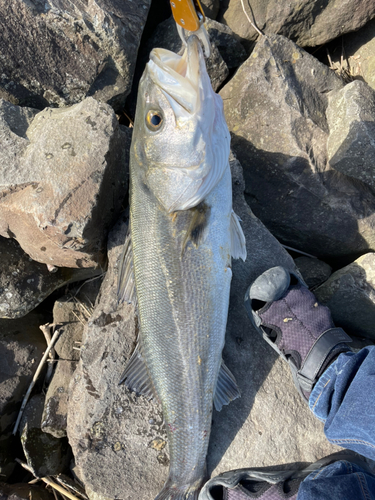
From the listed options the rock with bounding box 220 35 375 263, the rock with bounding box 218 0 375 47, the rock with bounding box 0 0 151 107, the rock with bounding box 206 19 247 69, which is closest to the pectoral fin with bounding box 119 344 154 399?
the rock with bounding box 220 35 375 263

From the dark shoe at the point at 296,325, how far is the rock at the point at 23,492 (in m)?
3.08

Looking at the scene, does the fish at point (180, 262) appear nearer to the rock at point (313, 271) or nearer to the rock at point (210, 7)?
the rock at point (313, 271)

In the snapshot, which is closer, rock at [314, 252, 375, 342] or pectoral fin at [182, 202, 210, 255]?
pectoral fin at [182, 202, 210, 255]

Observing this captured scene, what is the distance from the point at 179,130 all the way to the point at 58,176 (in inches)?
43.6

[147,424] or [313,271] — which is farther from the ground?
[313,271]

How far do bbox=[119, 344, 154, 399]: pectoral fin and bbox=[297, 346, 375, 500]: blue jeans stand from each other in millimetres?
1407

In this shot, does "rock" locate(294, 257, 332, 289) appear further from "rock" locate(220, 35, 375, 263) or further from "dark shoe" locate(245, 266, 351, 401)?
"dark shoe" locate(245, 266, 351, 401)

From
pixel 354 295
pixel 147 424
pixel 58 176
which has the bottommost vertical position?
pixel 147 424

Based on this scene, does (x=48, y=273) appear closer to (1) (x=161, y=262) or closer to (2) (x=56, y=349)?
(2) (x=56, y=349)

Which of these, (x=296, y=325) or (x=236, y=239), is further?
(x=296, y=325)

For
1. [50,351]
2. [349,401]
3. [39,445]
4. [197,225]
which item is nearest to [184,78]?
[197,225]

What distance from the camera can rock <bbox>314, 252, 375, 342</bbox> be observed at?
10.4 ft

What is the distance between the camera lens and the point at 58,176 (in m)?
2.75

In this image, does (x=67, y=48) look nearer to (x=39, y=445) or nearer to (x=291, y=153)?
(x=291, y=153)
